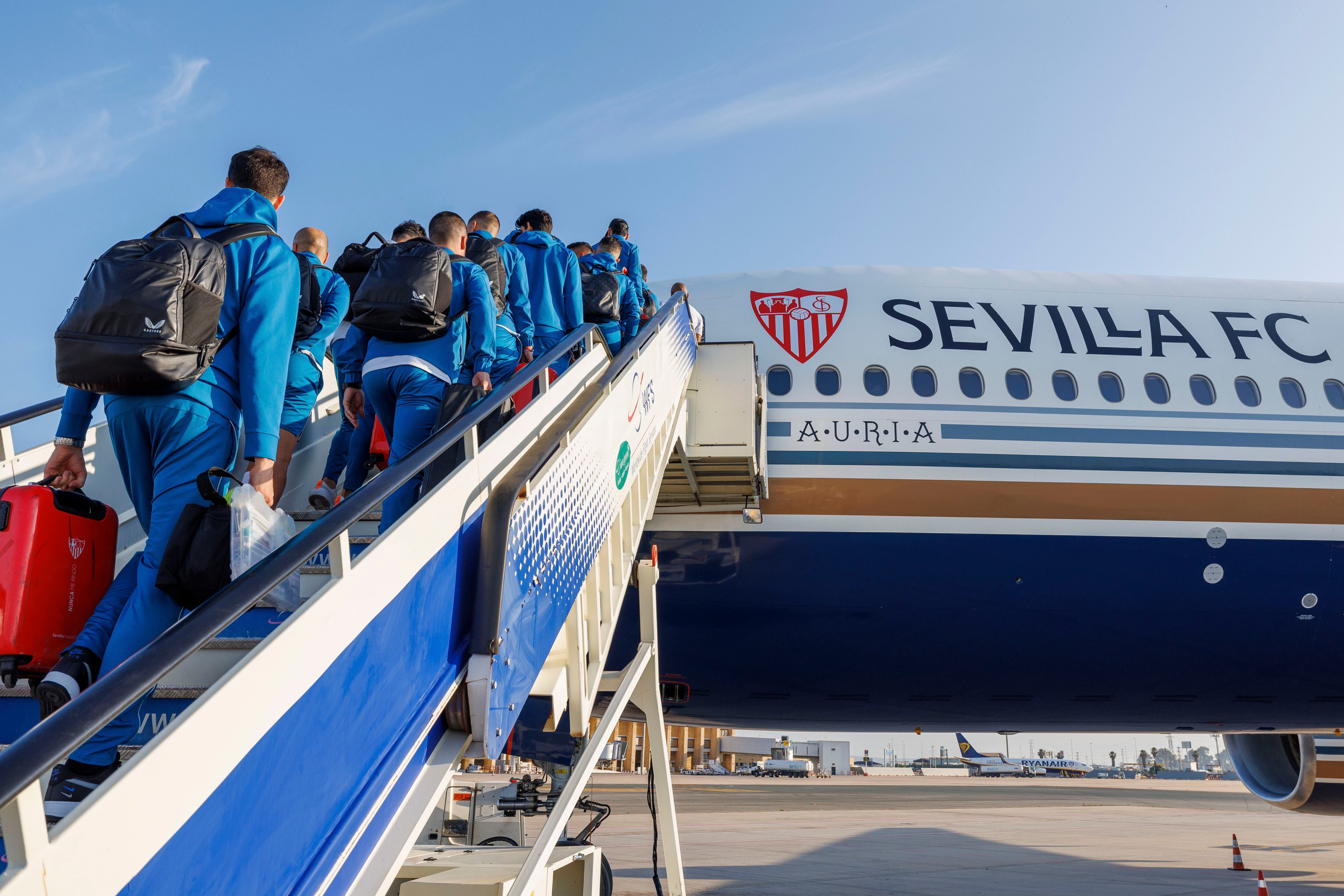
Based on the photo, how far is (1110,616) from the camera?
23.5 ft

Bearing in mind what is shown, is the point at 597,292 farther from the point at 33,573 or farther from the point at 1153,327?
the point at 1153,327

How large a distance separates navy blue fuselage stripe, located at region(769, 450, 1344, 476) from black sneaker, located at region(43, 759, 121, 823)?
5389 mm

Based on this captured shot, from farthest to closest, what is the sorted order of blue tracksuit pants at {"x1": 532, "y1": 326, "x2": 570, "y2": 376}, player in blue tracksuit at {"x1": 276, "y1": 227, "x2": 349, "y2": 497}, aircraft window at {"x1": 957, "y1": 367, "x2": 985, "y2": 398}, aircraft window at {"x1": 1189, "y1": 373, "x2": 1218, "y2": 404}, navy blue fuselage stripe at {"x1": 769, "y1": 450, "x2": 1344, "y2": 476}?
aircraft window at {"x1": 1189, "y1": 373, "x2": 1218, "y2": 404}
aircraft window at {"x1": 957, "y1": 367, "x2": 985, "y2": 398}
navy blue fuselage stripe at {"x1": 769, "y1": 450, "x2": 1344, "y2": 476}
blue tracksuit pants at {"x1": 532, "y1": 326, "x2": 570, "y2": 376}
player in blue tracksuit at {"x1": 276, "y1": 227, "x2": 349, "y2": 497}

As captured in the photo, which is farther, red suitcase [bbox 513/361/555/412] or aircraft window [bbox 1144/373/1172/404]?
aircraft window [bbox 1144/373/1172/404]

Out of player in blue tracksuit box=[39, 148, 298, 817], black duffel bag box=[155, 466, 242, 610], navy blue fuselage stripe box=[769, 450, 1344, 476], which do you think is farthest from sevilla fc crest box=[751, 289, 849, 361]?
black duffel bag box=[155, 466, 242, 610]

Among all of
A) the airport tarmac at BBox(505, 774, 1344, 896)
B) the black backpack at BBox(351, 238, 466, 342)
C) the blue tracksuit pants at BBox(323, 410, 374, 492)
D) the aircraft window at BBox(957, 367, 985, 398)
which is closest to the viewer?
the black backpack at BBox(351, 238, 466, 342)

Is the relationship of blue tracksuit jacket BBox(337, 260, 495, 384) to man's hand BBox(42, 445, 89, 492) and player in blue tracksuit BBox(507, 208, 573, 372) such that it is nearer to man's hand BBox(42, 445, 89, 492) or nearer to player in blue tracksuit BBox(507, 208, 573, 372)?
player in blue tracksuit BBox(507, 208, 573, 372)

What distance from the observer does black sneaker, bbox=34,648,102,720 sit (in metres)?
2.22

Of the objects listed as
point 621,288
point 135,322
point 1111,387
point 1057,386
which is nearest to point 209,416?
point 135,322

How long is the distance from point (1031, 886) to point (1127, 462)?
213 inches

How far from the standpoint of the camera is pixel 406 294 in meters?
3.65

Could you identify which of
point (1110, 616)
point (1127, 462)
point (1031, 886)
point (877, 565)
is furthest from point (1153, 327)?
point (1031, 886)

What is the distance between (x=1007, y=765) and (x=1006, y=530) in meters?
97.5

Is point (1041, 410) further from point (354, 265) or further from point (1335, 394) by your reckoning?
point (354, 265)
